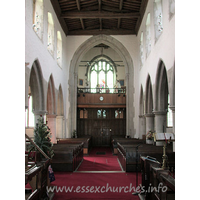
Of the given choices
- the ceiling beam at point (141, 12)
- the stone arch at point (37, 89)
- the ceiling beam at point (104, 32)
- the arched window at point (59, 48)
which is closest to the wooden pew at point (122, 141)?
the stone arch at point (37, 89)

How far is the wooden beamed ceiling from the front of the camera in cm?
1390

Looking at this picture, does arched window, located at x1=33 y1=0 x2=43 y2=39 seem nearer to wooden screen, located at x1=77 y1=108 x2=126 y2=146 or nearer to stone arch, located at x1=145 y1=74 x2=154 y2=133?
stone arch, located at x1=145 y1=74 x2=154 y2=133

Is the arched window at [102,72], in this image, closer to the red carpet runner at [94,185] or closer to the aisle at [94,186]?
the red carpet runner at [94,185]

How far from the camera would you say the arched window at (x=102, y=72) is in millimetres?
22703

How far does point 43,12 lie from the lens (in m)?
10.7

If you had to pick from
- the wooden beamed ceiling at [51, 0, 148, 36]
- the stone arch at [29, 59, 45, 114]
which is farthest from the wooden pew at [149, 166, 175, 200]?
the wooden beamed ceiling at [51, 0, 148, 36]

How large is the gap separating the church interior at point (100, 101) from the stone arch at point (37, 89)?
0.04 metres

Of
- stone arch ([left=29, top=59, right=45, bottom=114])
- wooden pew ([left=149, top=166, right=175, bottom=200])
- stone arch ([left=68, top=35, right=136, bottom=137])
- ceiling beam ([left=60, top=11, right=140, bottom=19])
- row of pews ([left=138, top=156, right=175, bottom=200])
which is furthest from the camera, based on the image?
stone arch ([left=68, top=35, right=136, bottom=137])

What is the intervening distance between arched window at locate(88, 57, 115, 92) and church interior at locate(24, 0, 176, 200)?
93 mm

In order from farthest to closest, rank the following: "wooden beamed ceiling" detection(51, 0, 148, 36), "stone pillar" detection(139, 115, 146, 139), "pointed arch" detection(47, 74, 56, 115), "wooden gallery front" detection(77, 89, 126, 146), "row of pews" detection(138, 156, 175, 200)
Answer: "wooden gallery front" detection(77, 89, 126, 146), "stone pillar" detection(139, 115, 146, 139), "wooden beamed ceiling" detection(51, 0, 148, 36), "pointed arch" detection(47, 74, 56, 115), "row of pews" detection(138, 156, 175, 200)

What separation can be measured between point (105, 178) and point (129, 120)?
9697 millimetres

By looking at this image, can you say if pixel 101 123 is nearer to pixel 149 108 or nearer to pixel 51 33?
pixel 149 108

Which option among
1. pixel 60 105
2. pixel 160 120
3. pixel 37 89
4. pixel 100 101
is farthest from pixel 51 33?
pixel 160 120

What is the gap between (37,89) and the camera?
10445mm
